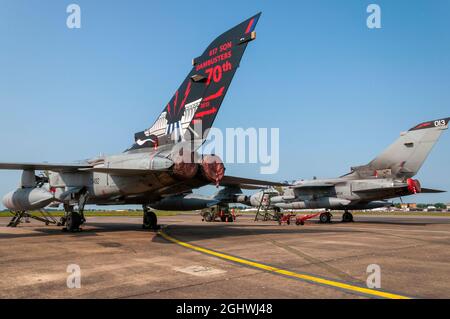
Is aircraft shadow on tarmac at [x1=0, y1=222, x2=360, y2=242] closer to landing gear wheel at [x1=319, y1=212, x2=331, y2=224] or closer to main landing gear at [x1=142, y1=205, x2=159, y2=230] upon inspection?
main landing gear at [x1=142, y1=205, x2=159, y2=230]

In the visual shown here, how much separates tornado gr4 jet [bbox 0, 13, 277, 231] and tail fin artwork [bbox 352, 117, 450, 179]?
14629 mm

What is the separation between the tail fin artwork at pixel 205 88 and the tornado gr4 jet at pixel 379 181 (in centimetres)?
1281

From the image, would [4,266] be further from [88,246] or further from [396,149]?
[396,149]

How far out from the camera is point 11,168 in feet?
45.6

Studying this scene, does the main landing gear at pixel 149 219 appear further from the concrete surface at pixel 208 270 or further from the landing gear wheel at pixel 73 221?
the concrete surface at pixel 208 270

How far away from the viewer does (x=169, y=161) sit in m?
11.0

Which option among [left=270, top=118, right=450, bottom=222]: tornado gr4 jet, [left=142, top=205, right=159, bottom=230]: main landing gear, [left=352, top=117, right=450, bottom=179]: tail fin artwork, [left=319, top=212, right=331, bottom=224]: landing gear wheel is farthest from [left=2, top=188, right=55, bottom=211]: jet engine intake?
[left=352, top=117, right=450, bottom=179]: tail fin artwork

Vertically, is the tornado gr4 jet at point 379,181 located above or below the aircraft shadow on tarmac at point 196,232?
above

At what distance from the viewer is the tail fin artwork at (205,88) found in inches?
426

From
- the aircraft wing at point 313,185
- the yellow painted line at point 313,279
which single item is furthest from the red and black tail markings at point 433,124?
the yellow painted line at point 313,279
